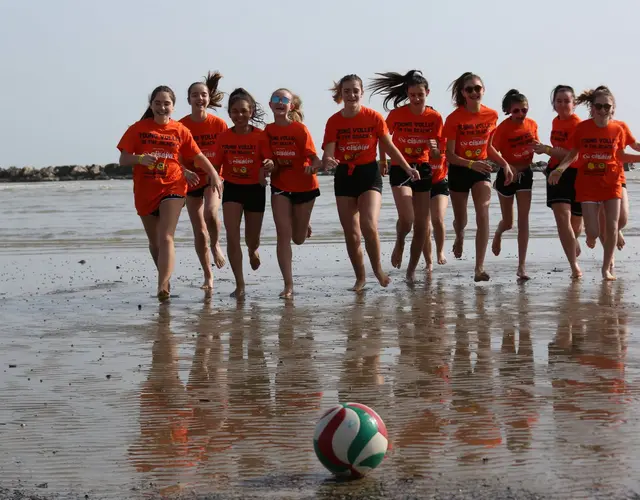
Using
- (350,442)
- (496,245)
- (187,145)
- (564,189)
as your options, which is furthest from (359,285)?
(350,442)

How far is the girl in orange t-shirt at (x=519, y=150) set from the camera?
39.9ft

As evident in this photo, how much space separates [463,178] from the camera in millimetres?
11961

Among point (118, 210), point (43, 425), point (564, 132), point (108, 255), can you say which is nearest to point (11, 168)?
point (118, 210)

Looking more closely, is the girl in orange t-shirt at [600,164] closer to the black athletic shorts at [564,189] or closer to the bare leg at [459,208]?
the black athletic shorts at [564,189]

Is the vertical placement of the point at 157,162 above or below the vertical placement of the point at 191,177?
above

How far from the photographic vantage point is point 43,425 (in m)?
5.66

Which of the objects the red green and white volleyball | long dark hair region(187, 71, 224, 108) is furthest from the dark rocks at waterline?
the red green and white volleyball

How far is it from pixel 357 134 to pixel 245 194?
1.26m

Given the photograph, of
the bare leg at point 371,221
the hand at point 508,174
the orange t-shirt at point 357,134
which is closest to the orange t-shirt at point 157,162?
the orange t-shirt at point 357,134

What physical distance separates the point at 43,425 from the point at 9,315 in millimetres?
4407

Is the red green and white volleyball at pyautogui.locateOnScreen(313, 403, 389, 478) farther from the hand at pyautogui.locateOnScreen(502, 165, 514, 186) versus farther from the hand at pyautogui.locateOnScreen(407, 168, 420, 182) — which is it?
the hand at pyautogui.locateOnScreen(502, 165, 514, 186)

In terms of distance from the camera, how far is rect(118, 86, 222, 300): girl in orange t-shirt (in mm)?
10703

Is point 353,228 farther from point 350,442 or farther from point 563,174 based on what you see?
point 350,442

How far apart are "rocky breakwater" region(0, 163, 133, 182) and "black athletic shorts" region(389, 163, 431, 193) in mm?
65988
